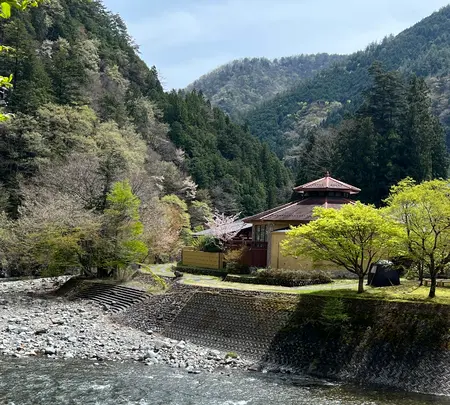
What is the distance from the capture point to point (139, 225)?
2816 centimetres

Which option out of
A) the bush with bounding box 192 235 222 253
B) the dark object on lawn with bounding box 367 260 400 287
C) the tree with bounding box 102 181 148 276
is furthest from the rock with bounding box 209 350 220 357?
the bush with bounding box 192 235 222 253

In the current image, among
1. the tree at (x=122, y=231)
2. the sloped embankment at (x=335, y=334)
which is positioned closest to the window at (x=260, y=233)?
the tree at (x=122, y=231)

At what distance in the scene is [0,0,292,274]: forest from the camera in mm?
28453

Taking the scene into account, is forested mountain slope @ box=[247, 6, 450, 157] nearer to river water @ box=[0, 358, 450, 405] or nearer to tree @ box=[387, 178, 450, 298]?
tree @ box=[387, 178, 450, 298]

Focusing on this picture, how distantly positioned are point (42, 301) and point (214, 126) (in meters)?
50.2

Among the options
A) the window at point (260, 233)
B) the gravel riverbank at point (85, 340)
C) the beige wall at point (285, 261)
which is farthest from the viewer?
the window at point (260, 233)

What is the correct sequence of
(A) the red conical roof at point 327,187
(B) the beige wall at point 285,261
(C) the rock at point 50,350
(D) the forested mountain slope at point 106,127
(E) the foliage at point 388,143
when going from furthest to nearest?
(E) the foliage at point 388,143 < (D) the forested mountain slope at point 106,127 < (A) the red conical roof at point 327,187 < (B) the beige wall at point 285,261 < (C) the rock at point 50,350

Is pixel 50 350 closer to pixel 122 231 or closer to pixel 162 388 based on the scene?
pixel 162 388

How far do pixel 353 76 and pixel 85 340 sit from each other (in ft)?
395

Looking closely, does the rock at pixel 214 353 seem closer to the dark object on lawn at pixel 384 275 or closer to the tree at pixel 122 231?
the dark object on lawn at pixel 384 275

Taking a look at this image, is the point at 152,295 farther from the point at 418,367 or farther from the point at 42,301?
the point at 418,367

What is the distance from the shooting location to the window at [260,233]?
32.5 meters

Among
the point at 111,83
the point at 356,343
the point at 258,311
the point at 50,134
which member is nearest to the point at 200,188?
the point at 111,83

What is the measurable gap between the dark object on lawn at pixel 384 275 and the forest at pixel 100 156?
12.9 m
